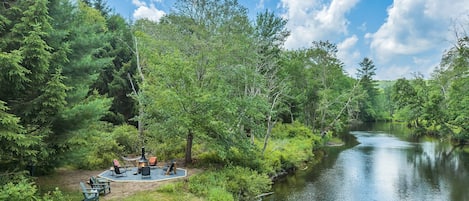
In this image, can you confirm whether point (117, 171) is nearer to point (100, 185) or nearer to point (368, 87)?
point (100, 185)

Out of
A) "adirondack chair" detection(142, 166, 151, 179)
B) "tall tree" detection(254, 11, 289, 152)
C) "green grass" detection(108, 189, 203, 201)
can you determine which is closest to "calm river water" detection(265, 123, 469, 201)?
"green grass" detection(108, 189, 203, 201)

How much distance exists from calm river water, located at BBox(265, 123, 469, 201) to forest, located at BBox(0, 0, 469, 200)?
1.99 meters

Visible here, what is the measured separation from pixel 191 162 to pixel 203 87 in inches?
170

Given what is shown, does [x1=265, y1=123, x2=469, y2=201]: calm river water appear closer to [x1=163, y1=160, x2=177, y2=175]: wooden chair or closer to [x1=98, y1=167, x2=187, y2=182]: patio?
[x1=98, y1=167, x2=187, y2=182]: patio

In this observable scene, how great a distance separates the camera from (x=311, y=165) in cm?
2542

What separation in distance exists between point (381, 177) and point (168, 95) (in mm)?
15417

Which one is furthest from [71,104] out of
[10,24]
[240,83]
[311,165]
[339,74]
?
[339,74]

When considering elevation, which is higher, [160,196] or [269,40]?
[269,40]

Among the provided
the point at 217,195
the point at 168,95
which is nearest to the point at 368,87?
the point at 168,95

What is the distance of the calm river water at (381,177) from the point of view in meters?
17.4

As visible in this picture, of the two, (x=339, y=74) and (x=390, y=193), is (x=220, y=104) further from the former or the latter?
(x=339, y=74)

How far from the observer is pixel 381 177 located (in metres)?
21.5

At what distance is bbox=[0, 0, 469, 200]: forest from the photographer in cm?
907

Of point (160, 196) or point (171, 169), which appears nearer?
point (160, 196)
